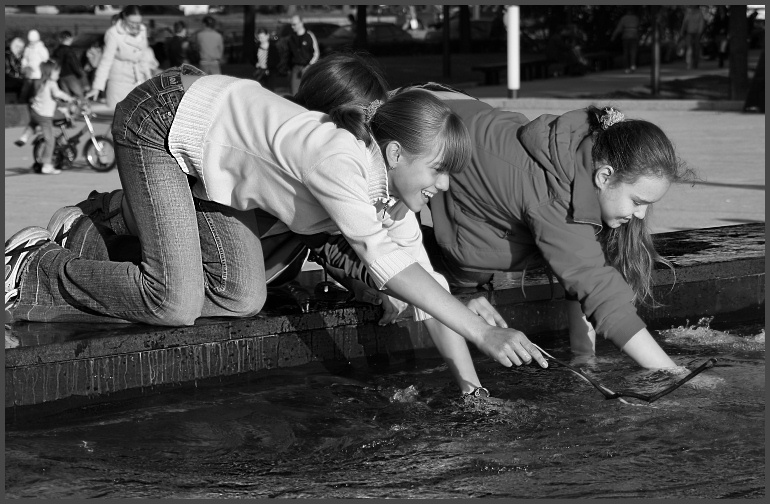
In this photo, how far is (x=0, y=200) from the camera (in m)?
6.68

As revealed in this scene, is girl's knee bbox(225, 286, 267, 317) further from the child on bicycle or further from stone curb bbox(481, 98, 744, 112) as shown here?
stone curb bbox(481, 98, 744, 112)

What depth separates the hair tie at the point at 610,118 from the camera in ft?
12.4

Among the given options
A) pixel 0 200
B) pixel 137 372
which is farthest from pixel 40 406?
pixel 0 200

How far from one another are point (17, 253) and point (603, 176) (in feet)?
6.97

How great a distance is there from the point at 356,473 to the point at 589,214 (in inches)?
46.5

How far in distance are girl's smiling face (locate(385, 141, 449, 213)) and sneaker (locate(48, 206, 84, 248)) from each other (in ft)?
5.28

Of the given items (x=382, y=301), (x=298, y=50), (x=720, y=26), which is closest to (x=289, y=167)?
(x=382, y=301)

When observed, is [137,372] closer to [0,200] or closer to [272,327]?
[272,327]

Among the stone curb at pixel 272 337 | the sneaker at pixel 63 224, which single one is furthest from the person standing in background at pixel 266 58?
the sneaker at pixel 63 224

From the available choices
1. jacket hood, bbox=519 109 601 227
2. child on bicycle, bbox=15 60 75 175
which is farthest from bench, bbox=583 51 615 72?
jacket hood, bbox=519 109 601 227

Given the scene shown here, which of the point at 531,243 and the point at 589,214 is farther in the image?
the point at 531,243

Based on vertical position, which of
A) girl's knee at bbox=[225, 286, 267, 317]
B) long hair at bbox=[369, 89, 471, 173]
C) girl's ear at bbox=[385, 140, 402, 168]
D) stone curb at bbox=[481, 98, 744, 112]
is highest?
long hair at bbox=[369, 89, 471, 173]

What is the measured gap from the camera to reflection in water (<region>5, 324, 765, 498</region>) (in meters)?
3.09

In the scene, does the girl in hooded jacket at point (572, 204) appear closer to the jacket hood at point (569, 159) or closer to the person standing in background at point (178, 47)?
the jacket hood at point (569, 159)
